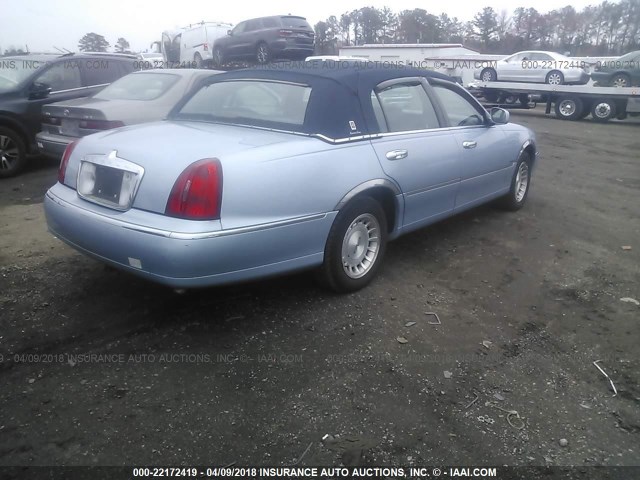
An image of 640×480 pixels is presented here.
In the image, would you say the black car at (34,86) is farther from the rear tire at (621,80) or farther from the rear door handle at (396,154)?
the rear tire at (621,80)


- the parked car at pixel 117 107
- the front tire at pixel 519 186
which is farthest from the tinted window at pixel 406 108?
the parked car at pixel 117 107

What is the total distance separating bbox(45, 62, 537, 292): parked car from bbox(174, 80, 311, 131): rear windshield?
0.01m

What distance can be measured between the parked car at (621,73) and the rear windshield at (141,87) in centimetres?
1651

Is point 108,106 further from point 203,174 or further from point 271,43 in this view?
point 271,43

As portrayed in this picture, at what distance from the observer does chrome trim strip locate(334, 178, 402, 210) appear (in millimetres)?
3465

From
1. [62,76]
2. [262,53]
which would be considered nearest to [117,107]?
[62,76]

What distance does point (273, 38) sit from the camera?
1612cm

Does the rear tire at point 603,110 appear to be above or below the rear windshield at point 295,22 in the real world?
below

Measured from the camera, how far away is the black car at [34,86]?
291 inches

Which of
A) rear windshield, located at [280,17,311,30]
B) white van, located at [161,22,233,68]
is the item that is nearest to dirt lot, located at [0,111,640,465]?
rear windshield, located at [280,17,311,30]

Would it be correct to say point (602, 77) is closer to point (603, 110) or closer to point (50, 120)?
point (603, 110)

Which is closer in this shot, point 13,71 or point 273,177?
point 273,177

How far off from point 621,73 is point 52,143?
18039 millimetres

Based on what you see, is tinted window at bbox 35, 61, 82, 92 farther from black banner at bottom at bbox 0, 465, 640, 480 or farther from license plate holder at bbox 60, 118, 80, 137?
black banner at bottom at bbox 0, 465, 640, 480
